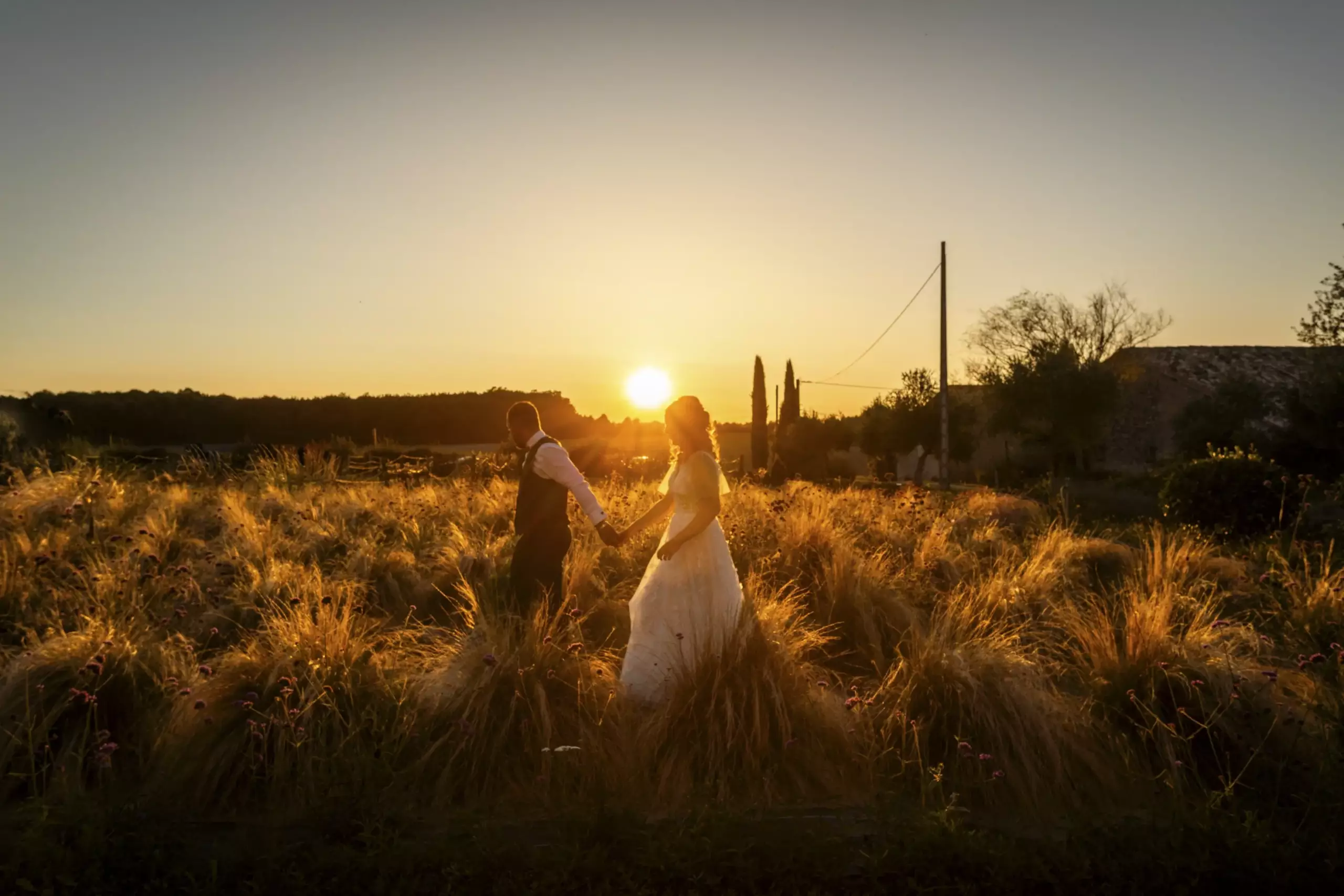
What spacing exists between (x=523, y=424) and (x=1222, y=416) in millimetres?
36231

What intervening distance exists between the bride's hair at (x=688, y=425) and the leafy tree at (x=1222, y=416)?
108ft

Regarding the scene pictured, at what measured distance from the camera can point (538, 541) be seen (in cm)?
698

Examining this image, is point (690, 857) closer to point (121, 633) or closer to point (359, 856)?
point (359, 856)

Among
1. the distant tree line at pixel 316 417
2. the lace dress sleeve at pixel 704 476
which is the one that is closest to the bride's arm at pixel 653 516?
the lace dress sleeve at pixel 704 476

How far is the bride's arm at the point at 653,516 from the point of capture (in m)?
6.39

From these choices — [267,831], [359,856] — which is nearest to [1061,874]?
[359,856]

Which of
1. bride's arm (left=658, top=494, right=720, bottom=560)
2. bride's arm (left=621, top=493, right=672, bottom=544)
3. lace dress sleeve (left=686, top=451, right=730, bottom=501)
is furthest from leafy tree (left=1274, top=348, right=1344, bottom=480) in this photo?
bride's arm (left=658, top=494, right=720, bottom=560)

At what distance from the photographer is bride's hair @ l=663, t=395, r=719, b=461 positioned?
6.13 m

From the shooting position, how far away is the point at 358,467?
17141 millimetres

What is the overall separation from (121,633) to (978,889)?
4.37m

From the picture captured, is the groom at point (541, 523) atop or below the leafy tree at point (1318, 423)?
below

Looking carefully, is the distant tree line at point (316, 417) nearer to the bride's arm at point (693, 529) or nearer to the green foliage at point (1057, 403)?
the green foliage at point (1057, 403)

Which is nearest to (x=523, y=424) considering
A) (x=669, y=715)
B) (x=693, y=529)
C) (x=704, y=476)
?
(x=704, y=476)

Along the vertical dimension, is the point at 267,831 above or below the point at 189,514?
below
